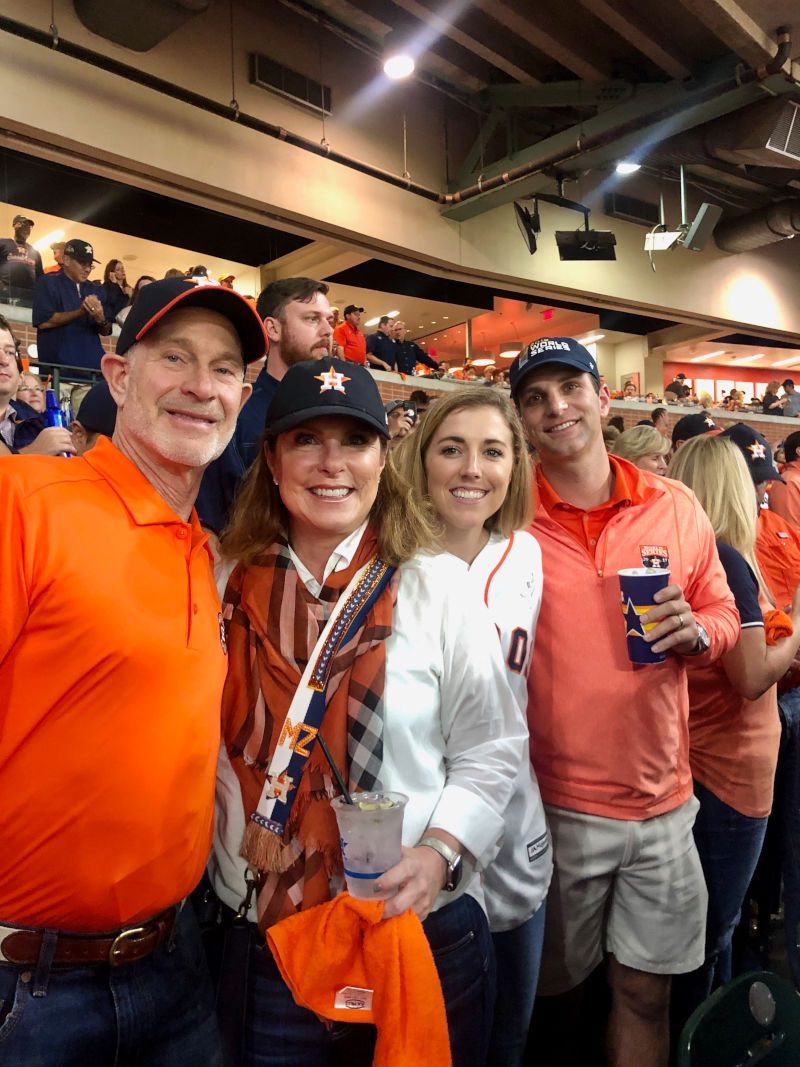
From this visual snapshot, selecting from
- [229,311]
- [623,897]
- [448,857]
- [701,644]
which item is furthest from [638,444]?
[448,857]

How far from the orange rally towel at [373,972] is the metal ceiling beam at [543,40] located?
918 centimetres

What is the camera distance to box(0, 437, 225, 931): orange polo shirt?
123 centimetres

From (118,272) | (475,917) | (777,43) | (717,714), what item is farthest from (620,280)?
(475,917)

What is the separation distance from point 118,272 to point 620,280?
9.57 metres

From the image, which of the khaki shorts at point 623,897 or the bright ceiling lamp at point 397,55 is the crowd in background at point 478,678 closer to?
the khaki shorts at point 623,897

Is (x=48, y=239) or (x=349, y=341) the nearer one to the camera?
(x=349, y=341)

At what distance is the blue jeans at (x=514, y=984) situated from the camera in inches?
76.7

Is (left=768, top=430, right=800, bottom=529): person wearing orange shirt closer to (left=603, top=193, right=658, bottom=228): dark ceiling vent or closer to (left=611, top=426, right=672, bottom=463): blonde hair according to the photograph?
(left=611, top=426, right=672, bottom=463): blonde hair

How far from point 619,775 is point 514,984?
0.62 metres

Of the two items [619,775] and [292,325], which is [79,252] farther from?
[619,775]

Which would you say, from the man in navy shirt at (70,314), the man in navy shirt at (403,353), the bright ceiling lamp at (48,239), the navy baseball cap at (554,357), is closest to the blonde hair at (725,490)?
the navy baseball cap at (554,357)

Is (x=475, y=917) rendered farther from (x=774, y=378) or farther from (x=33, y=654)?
(x=774, y=378)

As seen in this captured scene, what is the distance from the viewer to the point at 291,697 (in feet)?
5.11

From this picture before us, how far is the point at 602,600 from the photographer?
2.18 m
